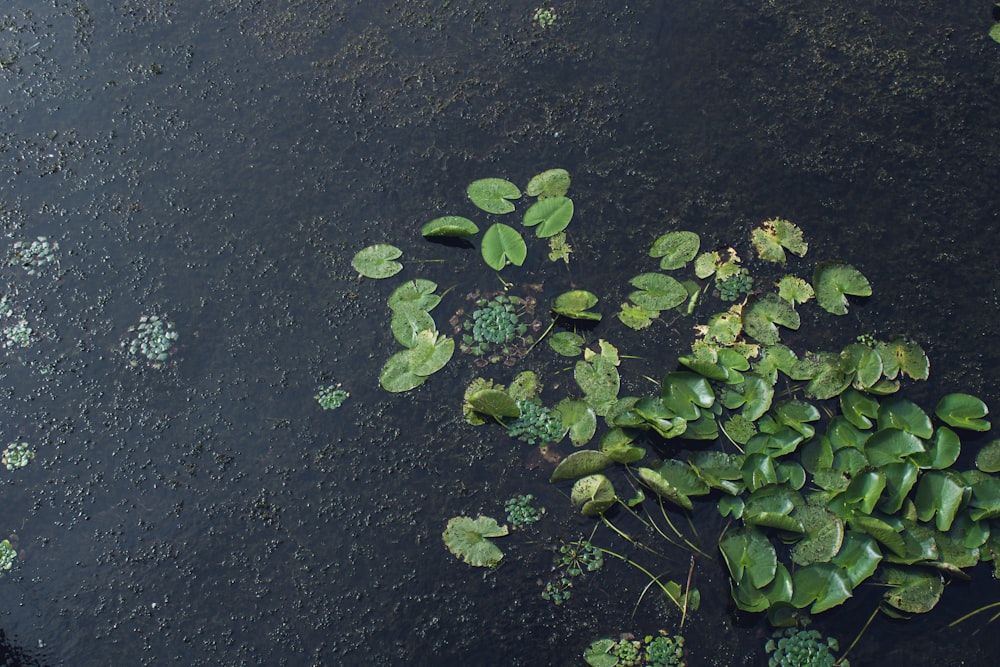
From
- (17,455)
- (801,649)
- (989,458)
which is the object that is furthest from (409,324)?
(989,458)

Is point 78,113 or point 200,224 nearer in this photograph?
point 200,224

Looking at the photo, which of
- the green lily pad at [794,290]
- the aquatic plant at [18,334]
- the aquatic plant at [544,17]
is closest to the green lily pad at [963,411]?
the green lily pad at [794,290]

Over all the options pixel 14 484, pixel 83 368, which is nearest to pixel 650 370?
pixel 83 368

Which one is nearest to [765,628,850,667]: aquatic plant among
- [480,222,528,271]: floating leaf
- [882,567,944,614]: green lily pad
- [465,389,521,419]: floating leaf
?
[882,567,944,614]: green lily pad

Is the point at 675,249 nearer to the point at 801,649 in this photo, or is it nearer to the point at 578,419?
the point at 578,419

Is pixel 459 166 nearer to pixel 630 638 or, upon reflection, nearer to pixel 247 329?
pixel 247 329

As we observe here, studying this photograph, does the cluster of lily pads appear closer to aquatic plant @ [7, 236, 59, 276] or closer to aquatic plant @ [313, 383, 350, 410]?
aquatic plant @ [313, 383, 350, 410]

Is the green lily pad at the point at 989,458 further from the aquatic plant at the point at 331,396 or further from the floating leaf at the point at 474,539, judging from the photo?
the aquatic plant at the point at 331,396
